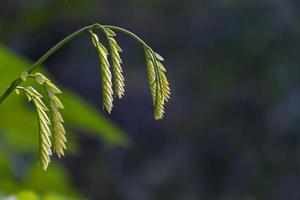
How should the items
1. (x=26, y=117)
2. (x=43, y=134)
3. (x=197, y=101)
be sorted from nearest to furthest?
(x=43, y=134) < (x=26, y=117) < (x=197, y=101)

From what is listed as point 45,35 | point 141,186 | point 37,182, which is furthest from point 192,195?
point 37,182

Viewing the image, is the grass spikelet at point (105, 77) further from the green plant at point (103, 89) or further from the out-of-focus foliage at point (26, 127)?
the out-of-focus foliage at point (26, 127)

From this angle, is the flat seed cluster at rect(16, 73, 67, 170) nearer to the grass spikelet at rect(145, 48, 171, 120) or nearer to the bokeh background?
the grass spikelet at rect(145, 48, 171, 120)

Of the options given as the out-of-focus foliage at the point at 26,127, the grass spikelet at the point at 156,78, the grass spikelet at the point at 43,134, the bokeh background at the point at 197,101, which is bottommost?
the bokeh background at the point at 197,101

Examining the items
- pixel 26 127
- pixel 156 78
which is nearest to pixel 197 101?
pixel 26 127

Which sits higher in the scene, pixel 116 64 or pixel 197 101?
pixel 116 64

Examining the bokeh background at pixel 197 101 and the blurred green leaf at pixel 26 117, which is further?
the bokeh background at pixel 197 101

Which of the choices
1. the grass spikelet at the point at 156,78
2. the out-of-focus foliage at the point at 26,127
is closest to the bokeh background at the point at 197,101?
the out-of-focus foliage at the point at 26,127

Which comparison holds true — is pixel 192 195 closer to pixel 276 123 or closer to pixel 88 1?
pixel 276 123

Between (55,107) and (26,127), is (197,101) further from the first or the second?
(55,107)

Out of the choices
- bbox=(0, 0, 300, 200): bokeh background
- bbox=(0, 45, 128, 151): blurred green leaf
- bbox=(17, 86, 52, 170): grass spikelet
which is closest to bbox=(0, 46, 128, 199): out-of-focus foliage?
bbox=(0, 45, 128, 151): blurred green leaf
